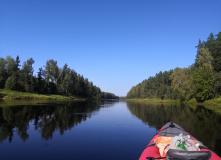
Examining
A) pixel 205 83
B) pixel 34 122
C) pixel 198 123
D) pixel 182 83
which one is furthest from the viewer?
pixel 182 83

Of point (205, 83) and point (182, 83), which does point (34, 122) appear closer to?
point (205, 83)

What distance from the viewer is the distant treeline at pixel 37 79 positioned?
237ft

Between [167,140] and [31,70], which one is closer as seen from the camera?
[167,140]

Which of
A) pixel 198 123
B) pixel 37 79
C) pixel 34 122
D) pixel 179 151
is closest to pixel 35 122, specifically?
pixel 34 122

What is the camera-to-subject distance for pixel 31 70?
326 feet

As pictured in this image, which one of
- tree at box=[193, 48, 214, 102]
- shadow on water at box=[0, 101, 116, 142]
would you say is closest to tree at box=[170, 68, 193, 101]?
tree at box=[193, 48, 214, 102]

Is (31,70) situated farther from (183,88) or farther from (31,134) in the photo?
(31,134)

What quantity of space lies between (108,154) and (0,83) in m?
80.5

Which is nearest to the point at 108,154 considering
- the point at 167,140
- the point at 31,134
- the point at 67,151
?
the point at 67,151

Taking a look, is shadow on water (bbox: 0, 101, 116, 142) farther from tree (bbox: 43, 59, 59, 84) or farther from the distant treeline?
tree (bbox: 43, 59, 59, 84)

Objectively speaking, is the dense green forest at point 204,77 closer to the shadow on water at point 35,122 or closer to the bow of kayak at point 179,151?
the shadow on water at point 35,122

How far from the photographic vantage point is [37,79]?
8056 cm

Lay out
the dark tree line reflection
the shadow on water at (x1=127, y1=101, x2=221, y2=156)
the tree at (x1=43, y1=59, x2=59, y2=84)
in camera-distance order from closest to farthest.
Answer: the shadow on water at (x1=127, y1=101, x2=221, y2=156), the dark tree line reflection, the tree at (x1=43, y1=59, x2=59, y2=84)

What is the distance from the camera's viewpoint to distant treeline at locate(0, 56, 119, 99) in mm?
72188
